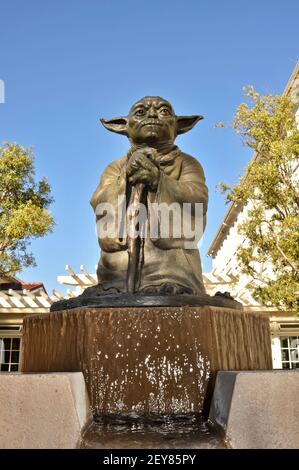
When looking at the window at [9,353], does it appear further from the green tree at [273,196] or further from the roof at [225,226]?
the roof at [225,226]

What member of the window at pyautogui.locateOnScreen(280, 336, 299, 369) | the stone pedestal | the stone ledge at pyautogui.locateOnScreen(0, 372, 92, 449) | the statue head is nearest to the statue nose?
the statue head

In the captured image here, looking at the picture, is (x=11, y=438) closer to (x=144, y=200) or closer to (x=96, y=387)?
(x=96, y=387)

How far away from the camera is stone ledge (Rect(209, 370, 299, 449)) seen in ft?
9.14

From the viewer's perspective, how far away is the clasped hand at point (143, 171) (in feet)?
14.8

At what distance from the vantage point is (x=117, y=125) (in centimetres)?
552

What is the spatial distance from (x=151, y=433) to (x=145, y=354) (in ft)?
1.96

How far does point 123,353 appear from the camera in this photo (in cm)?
349

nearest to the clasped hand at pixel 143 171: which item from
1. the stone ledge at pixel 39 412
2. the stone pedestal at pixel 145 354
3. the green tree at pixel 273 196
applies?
the stone pedestal at pixel 145 354

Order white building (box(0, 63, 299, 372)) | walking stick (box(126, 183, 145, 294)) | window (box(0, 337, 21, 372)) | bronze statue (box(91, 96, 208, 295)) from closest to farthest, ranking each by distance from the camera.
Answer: walking stick (box(126, 183, 145, 294)) → bronze statue (box(91, 96, 208, 295)) → white building (box(0, 63, 299, 372)) → window (box(0, 337, 21, 372))

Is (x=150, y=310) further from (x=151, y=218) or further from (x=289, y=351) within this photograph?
(x=289, y=351)

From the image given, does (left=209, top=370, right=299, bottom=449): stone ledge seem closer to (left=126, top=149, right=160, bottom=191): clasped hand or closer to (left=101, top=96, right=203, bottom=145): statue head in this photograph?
(left=126, top=149, right=160, bottom=191): clasped hand

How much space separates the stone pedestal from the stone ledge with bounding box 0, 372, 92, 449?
0.44m

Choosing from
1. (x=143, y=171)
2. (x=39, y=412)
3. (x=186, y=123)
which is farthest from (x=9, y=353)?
(x=39, y=412)
